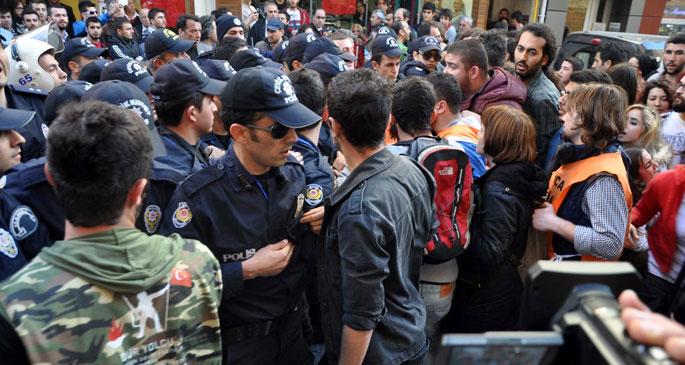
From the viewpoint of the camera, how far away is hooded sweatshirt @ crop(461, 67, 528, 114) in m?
3.87

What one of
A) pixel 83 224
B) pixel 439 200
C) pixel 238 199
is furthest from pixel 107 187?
pixel 439 200

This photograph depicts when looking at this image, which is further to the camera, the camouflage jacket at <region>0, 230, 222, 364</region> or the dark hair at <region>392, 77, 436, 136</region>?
the dark hair at <region>392, 77, 436, 136</region>

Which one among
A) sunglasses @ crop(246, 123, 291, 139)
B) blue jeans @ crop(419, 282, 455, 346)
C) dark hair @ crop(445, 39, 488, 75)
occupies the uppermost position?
dark hair @ crop(445, 39, 488, 75)

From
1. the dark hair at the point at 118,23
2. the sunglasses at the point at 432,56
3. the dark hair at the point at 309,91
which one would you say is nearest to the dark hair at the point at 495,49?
the sunglasses at the point at 432,56

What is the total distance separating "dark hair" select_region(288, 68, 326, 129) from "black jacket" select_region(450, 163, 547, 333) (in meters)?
1.07

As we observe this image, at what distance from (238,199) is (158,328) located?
2.42 ft

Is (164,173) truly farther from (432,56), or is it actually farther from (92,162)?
(432,56)

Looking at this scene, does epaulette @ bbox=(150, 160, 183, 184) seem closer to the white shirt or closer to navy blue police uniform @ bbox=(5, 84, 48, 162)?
navy blue police uniform @ bbox=(5, 84, 48, 162)

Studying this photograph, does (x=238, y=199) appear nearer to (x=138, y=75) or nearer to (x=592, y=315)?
(x=592, y=315)

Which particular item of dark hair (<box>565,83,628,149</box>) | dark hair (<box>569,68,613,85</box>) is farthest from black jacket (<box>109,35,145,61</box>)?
dark hair (<box>565,83,628,149</box>)

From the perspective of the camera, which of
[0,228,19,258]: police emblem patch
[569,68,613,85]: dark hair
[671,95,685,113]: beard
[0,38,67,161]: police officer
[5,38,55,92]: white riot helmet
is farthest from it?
[5,38,55,92]: white riot helmet

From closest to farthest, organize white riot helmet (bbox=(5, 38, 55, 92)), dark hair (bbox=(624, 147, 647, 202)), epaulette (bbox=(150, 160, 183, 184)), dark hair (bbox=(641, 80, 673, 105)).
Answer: epaulette (bbox=(150, 160, 183, 184))
dark hair (bbox=(624, 147, 647, 202))
white riot helmet (bbox=(5, 38, 55, 92))
dark hair (bbox=(641, 80, 673, 105))

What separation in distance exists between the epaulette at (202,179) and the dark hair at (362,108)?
539 mm

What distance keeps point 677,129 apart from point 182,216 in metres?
4.19
